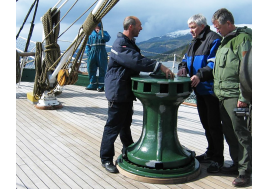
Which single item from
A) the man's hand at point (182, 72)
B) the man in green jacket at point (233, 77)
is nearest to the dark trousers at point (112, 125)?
the man's hand at point (182, 72)

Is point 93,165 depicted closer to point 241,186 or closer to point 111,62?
point 111,62

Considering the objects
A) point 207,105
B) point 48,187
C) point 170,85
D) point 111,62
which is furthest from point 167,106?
point 48,187

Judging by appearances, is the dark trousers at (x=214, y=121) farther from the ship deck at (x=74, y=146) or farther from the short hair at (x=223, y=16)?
the short hair at (x=223, y=16)

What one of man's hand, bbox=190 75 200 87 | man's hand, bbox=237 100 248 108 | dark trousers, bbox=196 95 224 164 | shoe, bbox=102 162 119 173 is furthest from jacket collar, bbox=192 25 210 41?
shoe, bbox=102 162 119 173

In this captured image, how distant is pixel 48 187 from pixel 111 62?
1.19m

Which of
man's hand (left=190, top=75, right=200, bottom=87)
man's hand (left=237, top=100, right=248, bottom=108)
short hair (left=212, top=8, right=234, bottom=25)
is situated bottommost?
man's hand (left=237, top=100, right=248, bottom=108)

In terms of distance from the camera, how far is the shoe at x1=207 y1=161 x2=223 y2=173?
304 cm

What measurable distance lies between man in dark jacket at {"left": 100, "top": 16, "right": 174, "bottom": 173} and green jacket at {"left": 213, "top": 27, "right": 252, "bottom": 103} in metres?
0.44

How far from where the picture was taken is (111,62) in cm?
293

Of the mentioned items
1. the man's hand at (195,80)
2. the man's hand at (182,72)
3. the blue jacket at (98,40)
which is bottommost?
the man's hand at (195,80)

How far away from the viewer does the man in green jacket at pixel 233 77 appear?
8.38ft

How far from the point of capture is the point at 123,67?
2895 mm

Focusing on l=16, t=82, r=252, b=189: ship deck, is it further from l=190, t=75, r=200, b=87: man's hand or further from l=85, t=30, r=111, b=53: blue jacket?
l=85, t=30, r=111, b=53: blue jacket

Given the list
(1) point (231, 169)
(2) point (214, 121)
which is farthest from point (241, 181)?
(2) point (214, 121)
